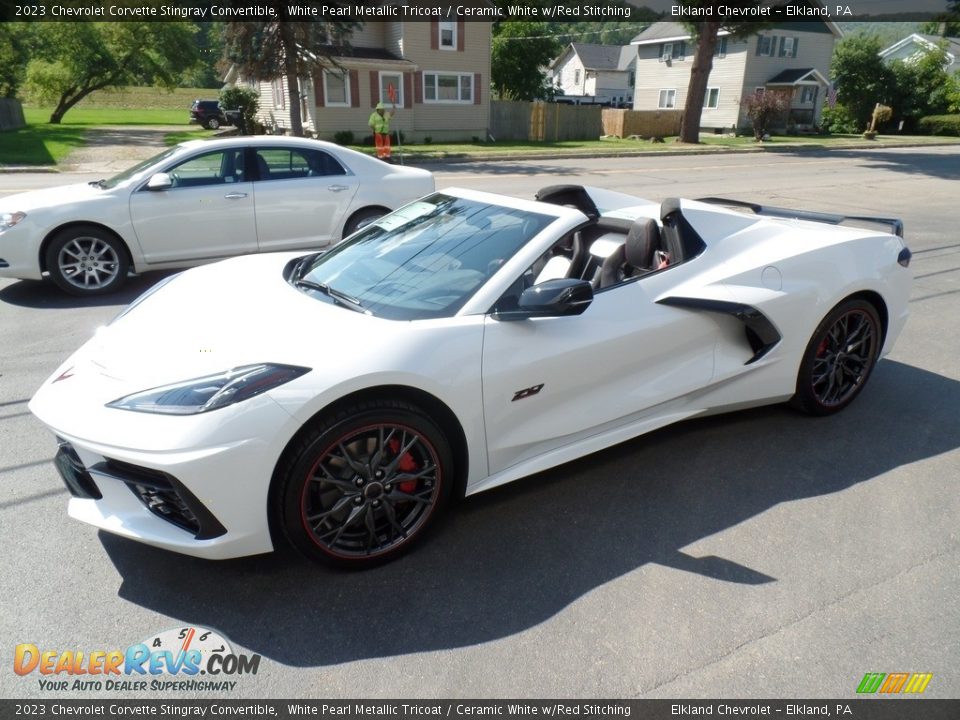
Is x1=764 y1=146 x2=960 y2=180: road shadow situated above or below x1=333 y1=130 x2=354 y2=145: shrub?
below

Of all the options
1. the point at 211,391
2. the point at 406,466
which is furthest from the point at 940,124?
the point at 211,391

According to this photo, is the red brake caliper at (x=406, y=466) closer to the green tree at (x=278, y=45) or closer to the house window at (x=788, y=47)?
the green tree at (x=278, y=45)

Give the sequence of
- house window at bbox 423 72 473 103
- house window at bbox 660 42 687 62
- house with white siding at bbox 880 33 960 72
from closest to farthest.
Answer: house window at bbox 423 72 473 103 → house window at bbox 660 42 687 62 → house with white siding at bbox 880 33 960 72

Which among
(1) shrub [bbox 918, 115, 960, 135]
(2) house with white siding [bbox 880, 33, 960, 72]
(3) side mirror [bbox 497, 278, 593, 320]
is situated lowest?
(3) side mirror [bbox 497, 278, 593, 320]

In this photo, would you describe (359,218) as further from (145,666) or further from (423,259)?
(145,666)

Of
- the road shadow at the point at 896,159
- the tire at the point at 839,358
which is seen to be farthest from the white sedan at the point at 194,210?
the road shadow at the point at 896,159

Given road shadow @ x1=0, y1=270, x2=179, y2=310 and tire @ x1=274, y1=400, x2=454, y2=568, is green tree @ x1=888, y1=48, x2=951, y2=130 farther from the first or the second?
tire @ x1=274, y1=400, x2=454, y2=568

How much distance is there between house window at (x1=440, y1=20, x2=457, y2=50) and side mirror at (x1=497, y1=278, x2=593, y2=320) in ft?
106

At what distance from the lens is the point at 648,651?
272cm

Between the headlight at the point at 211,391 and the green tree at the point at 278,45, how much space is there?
23.8m

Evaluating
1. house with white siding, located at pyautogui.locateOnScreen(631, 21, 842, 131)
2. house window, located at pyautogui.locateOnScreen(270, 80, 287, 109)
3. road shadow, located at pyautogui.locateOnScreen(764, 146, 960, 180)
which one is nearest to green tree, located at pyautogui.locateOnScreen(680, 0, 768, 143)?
road shadow, located at pyautogui.locateOnScreen(764, 146, 960, 180)

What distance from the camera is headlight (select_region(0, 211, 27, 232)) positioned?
22.5ft

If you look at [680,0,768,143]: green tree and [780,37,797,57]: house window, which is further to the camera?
[780,37,797,57]: house window

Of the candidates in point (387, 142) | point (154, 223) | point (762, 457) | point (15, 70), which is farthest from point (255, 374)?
point (15, 70)
